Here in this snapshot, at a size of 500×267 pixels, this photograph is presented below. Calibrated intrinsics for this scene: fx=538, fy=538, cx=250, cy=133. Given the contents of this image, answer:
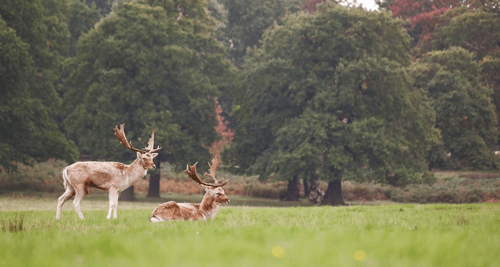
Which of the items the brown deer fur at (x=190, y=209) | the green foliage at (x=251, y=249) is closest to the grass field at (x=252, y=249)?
the green foliage at (x=251, y=249)

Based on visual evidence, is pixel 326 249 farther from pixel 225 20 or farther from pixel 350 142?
pixel 225 20

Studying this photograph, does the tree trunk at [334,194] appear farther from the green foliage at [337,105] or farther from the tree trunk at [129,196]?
the tree trunk at [129,196]

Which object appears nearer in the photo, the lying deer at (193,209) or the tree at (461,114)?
the lying deer at (193,209)

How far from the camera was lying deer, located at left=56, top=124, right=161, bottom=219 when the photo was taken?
11.6 metres

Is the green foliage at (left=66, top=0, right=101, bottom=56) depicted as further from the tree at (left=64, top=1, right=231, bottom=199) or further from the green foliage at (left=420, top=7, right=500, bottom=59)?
the green foliage at (left=420, top=7, right=500, bottom=59)

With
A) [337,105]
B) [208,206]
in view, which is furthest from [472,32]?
[208,206]

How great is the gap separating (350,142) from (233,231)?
65.4 ft

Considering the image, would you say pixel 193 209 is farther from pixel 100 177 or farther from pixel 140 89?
pixel 140 89

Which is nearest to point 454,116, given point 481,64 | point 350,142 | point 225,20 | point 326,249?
point 481,64

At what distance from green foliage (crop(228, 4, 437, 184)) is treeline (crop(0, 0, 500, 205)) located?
0.25 ft

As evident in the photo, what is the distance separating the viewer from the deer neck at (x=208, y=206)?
11.5 m

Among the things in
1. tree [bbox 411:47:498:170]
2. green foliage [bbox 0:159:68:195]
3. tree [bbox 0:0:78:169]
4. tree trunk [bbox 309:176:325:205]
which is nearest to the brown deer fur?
tree [bbox 0:0:78:169]

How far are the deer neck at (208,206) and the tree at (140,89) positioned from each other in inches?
665

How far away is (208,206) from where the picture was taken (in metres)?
11.6
